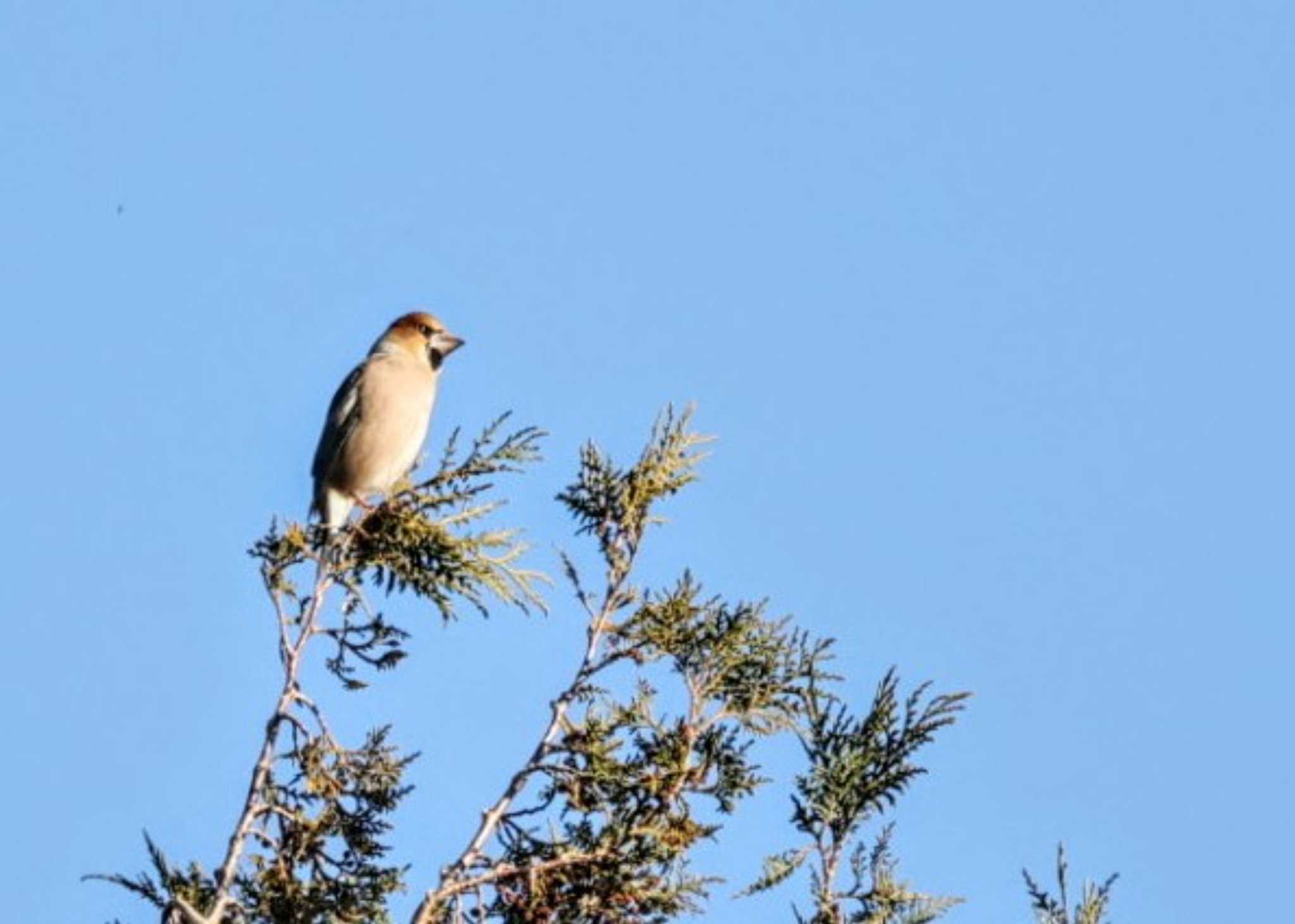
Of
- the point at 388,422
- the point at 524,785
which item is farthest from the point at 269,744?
the point at 388,422

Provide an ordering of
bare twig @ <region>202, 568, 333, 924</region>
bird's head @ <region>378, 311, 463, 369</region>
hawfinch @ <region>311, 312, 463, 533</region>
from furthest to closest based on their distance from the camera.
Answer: bird's head @ <region>378, 311, 463, 369</region> < hawfinch @ <region>311, 312, 463, 533</region> < bare twig @ <region>202, 568, 333, 924</region>

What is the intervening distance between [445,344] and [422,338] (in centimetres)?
13

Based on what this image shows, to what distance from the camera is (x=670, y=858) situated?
19.9 feet

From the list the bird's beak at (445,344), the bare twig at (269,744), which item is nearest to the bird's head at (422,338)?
the bird's beak at (445,344)

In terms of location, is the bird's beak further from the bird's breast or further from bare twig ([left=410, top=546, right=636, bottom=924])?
bare twig ([left=410, top=546, right=636, bottom=924])

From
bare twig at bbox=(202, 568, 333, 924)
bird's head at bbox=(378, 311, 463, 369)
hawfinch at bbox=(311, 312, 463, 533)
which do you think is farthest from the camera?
bird's head at bbox=(378, 311, 463, 369)

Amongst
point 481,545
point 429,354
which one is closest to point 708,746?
point 481,545

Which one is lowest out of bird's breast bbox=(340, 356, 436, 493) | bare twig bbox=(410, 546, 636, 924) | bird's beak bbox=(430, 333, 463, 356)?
bare twig bbox=(410, 546, 636, 924)

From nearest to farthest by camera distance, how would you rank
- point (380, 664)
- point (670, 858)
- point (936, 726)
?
point (670, 858) → point (936, 726) → point (380, 664)

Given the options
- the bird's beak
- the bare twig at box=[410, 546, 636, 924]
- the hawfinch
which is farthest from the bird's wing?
the bare twig at box=[410, 546, 636, 924]

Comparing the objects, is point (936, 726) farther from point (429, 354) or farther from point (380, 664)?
point (429, 354)

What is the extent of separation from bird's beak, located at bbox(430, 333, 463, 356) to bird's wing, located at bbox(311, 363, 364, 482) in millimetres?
459

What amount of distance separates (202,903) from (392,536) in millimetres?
1552

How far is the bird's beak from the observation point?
37.5 feet
